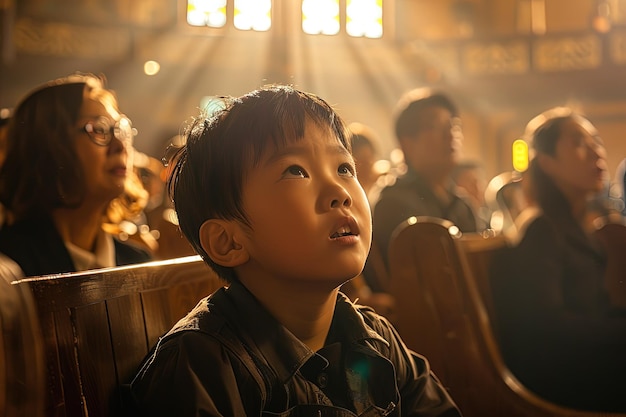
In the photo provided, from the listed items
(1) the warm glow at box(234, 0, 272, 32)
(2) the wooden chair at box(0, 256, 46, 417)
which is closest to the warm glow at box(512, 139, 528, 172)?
(1) the warm glow at box(234, 0, 272, 32)

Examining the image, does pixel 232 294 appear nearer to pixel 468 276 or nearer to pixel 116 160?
pixel 468 276

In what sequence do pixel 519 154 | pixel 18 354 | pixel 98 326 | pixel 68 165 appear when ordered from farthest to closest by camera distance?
pixel 519 154 < pixel 68 165 < pixel 98 326 < pixel 18 354

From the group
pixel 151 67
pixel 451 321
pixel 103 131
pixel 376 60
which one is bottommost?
pixel 451 321

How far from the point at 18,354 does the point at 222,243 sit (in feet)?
1.22

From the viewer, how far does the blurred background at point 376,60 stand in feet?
35.6

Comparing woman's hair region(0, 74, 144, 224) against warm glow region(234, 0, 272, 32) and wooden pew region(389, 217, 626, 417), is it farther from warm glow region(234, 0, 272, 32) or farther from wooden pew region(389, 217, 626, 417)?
warm glow region(234, 0, 272, 32)

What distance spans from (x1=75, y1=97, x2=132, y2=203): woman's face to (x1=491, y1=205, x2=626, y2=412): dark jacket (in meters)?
1.32

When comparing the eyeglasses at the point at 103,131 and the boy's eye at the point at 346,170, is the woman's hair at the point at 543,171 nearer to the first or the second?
the eyeglasses at the point at 103,131

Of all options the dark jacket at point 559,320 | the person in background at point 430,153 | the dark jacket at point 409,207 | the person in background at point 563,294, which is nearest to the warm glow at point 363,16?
the person in background at point 430,153

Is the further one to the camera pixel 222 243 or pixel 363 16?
pixel 363 16

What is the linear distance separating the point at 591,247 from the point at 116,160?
1724 millimetres

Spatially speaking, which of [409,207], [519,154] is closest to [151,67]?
[519,154]

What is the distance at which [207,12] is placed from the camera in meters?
7.43

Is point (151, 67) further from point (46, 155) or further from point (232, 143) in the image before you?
point (232, 143)
